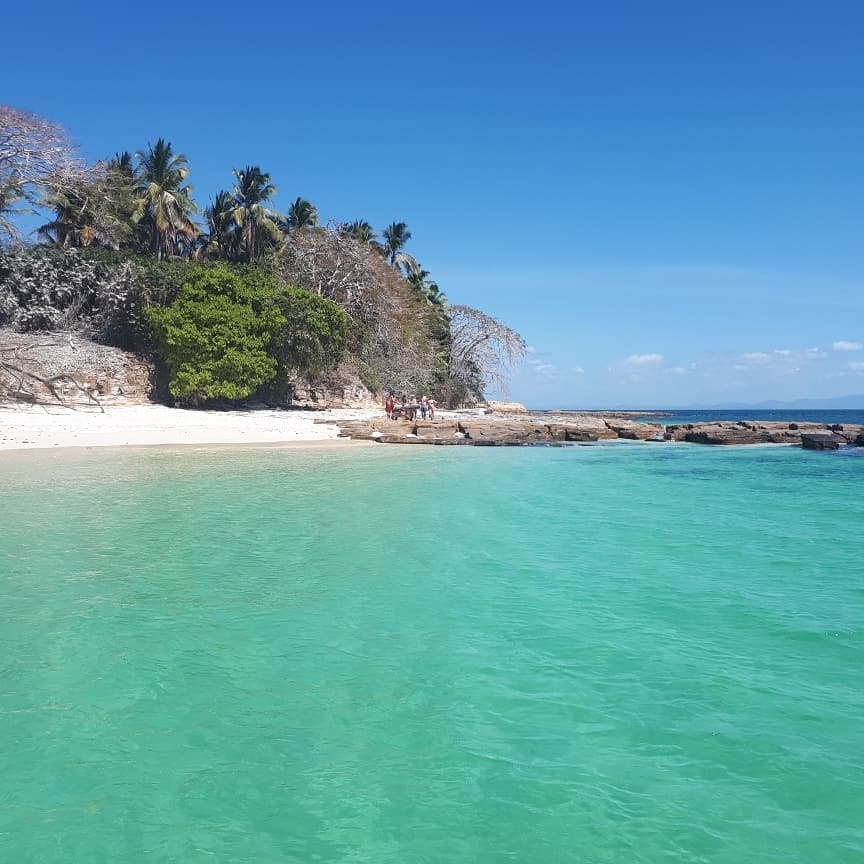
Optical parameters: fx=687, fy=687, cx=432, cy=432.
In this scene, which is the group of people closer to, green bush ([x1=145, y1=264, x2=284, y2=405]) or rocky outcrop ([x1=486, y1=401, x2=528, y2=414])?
green bush ([x1=145, y1=264, x2=284, y2=405])

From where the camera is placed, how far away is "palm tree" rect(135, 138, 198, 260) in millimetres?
34125

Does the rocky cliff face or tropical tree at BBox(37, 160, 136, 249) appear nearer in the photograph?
the rocky cliff face

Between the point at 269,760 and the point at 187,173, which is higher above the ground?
the point at 187,173

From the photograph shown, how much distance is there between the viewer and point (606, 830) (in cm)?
320

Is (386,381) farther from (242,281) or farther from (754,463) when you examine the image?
(754,463)

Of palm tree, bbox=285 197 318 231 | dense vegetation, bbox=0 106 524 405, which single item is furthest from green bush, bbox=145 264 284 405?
palm tree, bbox=285 197 318 231

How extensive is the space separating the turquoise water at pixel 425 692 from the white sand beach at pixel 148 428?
11.5 metres

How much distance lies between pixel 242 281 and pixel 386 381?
10.8m

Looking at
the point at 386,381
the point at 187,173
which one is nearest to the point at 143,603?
the point at 386,381

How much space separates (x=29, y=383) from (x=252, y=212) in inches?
682

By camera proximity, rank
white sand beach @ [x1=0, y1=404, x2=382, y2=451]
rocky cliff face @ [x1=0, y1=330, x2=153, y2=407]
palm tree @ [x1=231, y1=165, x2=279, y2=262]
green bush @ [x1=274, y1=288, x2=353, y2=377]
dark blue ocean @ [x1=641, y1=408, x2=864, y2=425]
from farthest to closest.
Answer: dark blue ocean @ [x1=641, y1=408, x2=864, y2=425] → palm tree @ [x1=231, y1=165, x2=279, y2=262] → green bush @ [x1=274, y1=288, x2=353, y2=377] → rocky cliff face @ [x1=0, y1=330, x2=153, y2=407] → white sand beach @ [x1=0, y1=404, x2=382, y2=451]

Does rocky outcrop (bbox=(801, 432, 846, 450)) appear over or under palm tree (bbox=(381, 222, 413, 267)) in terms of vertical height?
under

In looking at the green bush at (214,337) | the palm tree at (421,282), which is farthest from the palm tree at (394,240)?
the green bush at (214,337)

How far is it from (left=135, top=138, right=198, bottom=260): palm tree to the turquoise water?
2824 cm
